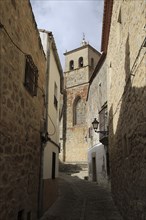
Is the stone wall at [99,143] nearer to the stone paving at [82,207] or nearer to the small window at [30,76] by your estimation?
the stone paving at [82,207]

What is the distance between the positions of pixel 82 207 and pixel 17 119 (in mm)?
5489

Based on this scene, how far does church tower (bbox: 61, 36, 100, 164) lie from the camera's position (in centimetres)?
2803

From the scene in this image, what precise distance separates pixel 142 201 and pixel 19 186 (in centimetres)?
246

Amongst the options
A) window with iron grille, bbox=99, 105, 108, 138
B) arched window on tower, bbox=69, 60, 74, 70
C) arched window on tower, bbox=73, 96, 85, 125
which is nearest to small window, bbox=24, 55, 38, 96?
window with iron grille, bbox=99, 105, 108, 138

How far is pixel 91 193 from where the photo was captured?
12375 mm

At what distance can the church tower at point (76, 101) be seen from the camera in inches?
1104

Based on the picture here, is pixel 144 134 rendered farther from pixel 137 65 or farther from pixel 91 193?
pixel 91 193

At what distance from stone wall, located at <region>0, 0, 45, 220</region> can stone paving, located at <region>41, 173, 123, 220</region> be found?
1.54 m

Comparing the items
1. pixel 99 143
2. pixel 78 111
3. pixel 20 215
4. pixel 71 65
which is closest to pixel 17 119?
pixel 20 215

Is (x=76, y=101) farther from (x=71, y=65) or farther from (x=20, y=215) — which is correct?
(x=20, y=215)

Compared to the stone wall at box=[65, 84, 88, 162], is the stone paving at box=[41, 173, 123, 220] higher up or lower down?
lower down

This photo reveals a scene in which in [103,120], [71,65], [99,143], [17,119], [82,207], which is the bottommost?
[82,207]

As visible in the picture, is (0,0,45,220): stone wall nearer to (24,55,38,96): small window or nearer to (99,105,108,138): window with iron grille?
(24,55,38,96): small window

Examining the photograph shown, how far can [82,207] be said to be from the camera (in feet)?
30.7
